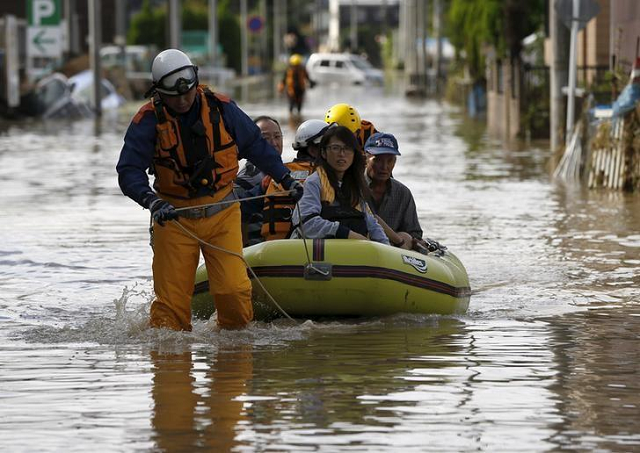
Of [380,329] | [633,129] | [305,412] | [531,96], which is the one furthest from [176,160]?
[531,96]

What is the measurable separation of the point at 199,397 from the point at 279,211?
318 centimetres

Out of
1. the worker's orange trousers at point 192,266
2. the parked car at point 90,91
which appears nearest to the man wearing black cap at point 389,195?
the worker's orange trousers at point 192,266

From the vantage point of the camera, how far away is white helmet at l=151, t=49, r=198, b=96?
9.63 metres

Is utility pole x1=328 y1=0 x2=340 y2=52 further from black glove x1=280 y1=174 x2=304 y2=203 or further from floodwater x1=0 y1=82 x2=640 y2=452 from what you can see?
black glove x1=280 y1=174 x2=304 y2=203

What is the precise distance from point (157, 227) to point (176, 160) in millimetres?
400

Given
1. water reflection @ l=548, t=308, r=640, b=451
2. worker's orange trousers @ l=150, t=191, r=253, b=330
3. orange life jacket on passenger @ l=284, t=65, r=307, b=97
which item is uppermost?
worker's orange trousers @ l=150, t=191, r=253, b=330

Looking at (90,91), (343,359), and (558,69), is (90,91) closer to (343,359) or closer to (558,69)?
→ (558,69)

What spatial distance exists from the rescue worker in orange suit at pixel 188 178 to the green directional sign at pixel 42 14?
126ft

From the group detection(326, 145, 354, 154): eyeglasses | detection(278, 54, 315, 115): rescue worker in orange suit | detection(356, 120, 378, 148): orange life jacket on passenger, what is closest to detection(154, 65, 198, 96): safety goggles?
detection(326, 145, 354, 154): eyeglasses

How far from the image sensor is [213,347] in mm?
9898

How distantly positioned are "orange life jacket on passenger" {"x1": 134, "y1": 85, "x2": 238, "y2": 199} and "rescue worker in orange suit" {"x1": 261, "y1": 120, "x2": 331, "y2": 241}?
1.30m

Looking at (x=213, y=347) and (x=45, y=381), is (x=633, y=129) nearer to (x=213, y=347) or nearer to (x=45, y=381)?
(x=213, y=347)

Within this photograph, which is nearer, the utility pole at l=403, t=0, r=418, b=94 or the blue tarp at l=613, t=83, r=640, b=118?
the blue tarp at l=613, t=83, r=640, b=118

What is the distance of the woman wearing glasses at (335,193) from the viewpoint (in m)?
10.8
